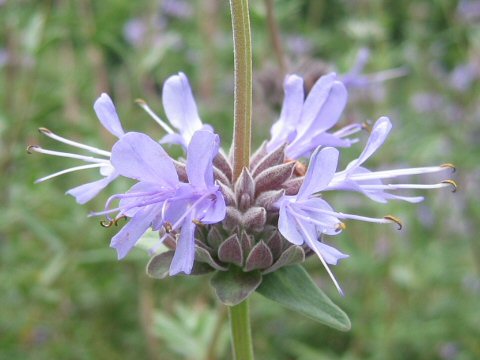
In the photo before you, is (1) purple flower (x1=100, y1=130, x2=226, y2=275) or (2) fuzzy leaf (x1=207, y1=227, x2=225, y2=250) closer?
(1) purple flower (x1=100, y1=130, x2=226, y2=275)

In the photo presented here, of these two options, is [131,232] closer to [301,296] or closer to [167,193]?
[167,193]

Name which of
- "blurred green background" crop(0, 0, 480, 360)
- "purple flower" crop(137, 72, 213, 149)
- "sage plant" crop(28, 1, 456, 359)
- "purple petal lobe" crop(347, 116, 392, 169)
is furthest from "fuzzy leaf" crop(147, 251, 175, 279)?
"blurred green background" crop(0, 0, 480, 360)

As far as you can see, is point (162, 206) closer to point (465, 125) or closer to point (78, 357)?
point (78, 357)

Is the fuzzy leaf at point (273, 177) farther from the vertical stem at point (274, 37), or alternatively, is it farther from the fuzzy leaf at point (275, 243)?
the vertical stem at point (274, 37)

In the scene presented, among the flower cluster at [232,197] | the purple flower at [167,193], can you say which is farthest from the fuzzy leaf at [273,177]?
the purple flower at [167,193]

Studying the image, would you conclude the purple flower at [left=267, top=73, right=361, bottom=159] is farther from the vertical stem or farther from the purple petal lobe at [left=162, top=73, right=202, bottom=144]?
the vertical stem

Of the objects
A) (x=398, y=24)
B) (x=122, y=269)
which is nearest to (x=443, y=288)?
(x=122, y=269)
